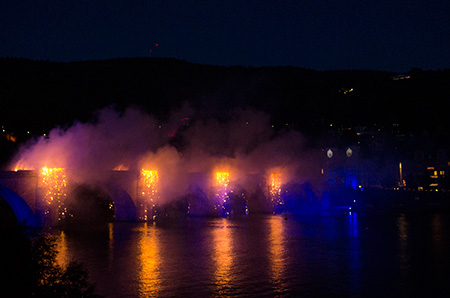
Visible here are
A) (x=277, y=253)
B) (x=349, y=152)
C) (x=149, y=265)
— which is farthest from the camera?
(x=349, y=152)

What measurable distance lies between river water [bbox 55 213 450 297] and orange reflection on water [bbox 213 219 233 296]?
0.03m

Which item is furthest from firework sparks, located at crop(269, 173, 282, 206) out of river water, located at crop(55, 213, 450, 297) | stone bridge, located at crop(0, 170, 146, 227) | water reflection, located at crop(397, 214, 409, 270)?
stone bridge, located at crop(0, 170, 146, 227)

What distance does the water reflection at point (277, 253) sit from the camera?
1700 centimetres

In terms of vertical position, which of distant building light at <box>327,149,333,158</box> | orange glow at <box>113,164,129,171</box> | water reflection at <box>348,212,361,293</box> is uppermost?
distant building light at <box>327,149,333,158</box>

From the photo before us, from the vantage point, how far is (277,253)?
2264 cm

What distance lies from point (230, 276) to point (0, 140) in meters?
35.0

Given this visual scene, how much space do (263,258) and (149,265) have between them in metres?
4.60

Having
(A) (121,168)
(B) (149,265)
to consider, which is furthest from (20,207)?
→ (B) (149,265)

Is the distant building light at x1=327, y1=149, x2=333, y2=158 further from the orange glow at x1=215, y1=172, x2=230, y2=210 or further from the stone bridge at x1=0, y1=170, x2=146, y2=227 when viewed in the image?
the stone bridge at x1=0, y1=170, x2=146, y2=227

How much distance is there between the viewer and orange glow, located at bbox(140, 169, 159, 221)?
35.0 m

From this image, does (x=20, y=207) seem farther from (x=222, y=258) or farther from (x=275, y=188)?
(x=275, y=188)

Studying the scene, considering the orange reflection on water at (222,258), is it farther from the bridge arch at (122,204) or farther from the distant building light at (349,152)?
the distant building light at (349,152)

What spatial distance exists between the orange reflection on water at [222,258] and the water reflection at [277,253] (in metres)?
1.54

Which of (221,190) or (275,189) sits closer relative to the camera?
(221,190)
